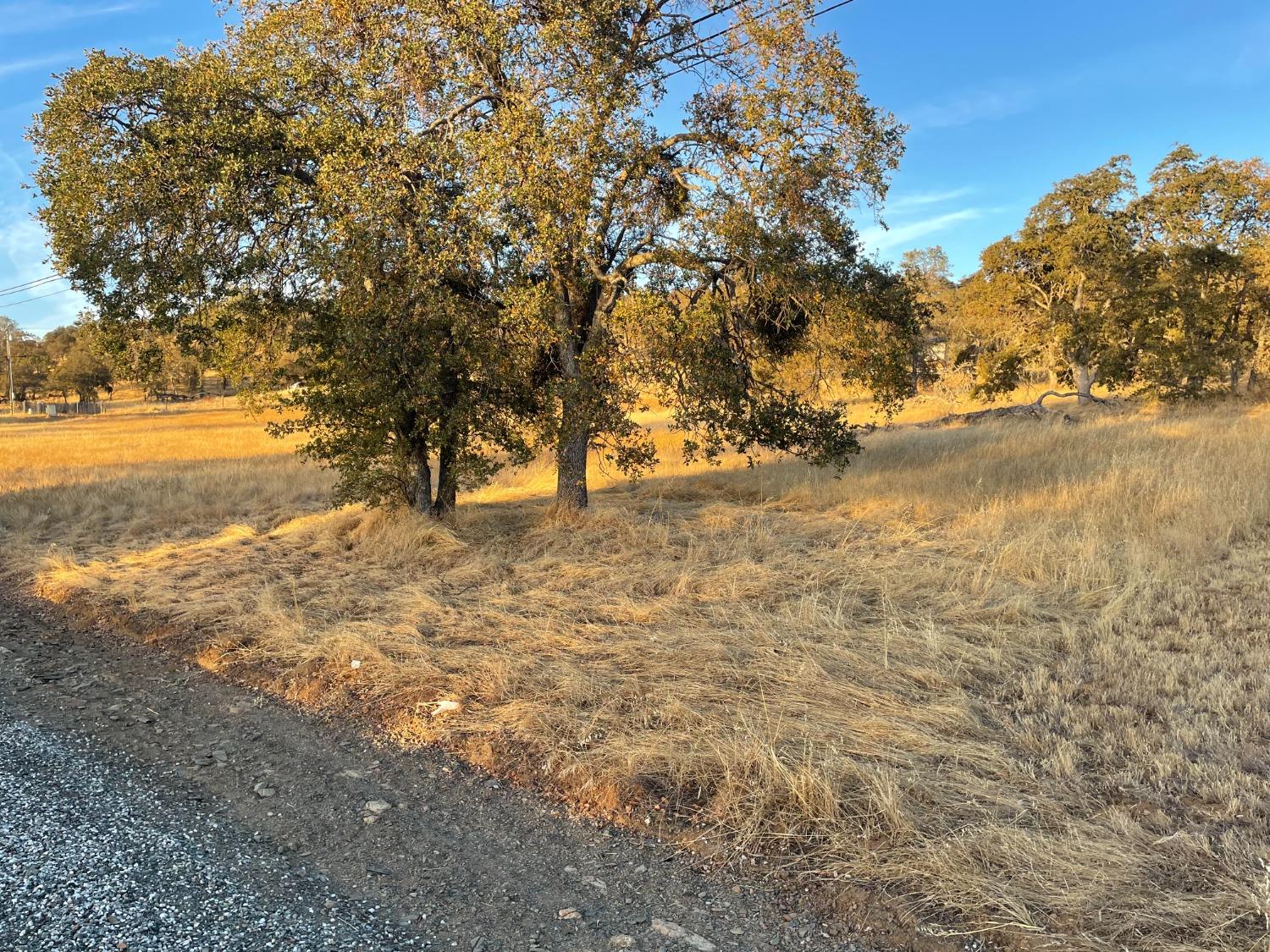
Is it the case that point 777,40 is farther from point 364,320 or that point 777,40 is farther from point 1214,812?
point 1214,812

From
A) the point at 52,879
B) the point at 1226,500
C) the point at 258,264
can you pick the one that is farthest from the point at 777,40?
the point at 52,879

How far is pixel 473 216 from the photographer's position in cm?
840

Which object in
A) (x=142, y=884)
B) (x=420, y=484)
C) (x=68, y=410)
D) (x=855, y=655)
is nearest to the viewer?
(x=142, y=884)

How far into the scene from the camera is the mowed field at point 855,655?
325cm

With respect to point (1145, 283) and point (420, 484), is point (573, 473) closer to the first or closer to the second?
point (420, 484)

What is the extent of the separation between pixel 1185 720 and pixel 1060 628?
1.65 metres

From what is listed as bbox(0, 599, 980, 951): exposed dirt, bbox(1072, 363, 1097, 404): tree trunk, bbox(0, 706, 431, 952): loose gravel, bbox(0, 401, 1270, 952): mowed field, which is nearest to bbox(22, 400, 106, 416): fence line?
bbox(0, 401, 1270, 952): mowed field

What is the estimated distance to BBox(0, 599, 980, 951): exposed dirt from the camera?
9.70ft

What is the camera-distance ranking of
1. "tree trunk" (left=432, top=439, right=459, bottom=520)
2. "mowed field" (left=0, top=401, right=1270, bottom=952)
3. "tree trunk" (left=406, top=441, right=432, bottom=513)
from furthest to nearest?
"tree trunk" (left=406, top=441, right=432, bottom=513), "tree trunk" (left=432, top=439, right=459, bottom=520), "mowed field" (left=0, top=401, right=1270, bottom=952)

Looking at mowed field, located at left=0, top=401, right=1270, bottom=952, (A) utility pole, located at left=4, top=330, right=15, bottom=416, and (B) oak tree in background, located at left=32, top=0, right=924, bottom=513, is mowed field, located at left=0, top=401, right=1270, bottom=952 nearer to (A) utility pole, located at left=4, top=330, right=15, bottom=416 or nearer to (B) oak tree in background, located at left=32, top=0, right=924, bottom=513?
(B) oak tree in background, located at left=32, top=0, right=924, bottom=513

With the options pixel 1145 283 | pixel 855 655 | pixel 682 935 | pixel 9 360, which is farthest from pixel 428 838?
pixel 9 360

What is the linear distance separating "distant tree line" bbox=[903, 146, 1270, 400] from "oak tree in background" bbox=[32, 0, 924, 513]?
48.0 ft

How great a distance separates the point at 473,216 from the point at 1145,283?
23.1m

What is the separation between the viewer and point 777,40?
887 cm
